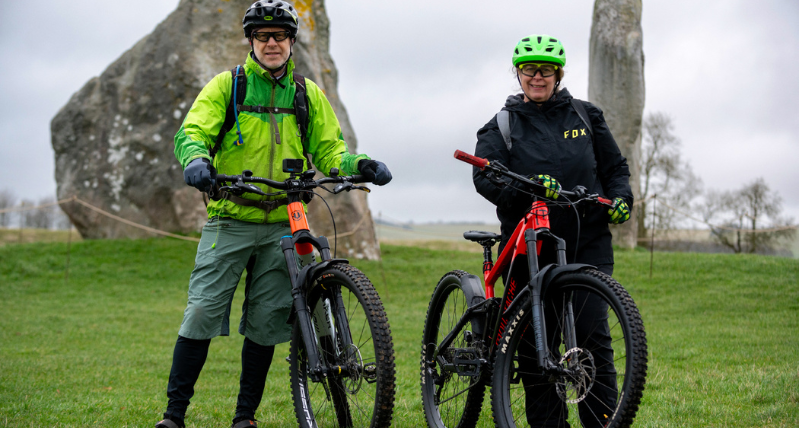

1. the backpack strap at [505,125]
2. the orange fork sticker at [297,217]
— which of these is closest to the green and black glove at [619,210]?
the backpack strap at [505,125]

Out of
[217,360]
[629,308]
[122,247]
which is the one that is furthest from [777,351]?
[122,247]

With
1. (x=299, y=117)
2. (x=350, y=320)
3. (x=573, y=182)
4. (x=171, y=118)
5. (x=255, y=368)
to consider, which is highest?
(x=171, y=118)

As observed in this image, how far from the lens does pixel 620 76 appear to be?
15211 millimetres

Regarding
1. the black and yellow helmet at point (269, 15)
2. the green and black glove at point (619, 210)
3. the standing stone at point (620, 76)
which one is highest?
the standing stone at point (620, 76)

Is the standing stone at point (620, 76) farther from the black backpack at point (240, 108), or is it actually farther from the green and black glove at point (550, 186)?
the green and black glove at point (550, 186)

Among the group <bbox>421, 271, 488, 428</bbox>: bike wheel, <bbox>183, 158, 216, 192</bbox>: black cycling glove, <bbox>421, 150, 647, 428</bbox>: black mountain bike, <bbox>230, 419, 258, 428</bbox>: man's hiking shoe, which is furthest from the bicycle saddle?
<bbox>230, 419, 258, 428</bbox>: man's hiking shoe

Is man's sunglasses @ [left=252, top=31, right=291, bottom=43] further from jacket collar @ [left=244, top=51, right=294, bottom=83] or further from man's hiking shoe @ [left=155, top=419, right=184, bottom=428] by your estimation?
man's hiking shoe @ [left=155, top=419, right=184, bottom=428]

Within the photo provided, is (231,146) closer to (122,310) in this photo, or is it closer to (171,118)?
(122,310)

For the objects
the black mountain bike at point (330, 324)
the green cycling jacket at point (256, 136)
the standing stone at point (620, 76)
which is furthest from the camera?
the standing stone at point (620, 76)

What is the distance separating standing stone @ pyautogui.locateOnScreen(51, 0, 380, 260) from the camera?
1414 centimetres

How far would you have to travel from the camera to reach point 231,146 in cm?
355

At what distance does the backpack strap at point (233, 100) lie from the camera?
354 cm

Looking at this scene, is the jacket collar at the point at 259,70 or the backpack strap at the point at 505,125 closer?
the backpack strap at the point at 505,125

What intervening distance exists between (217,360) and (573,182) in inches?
186
